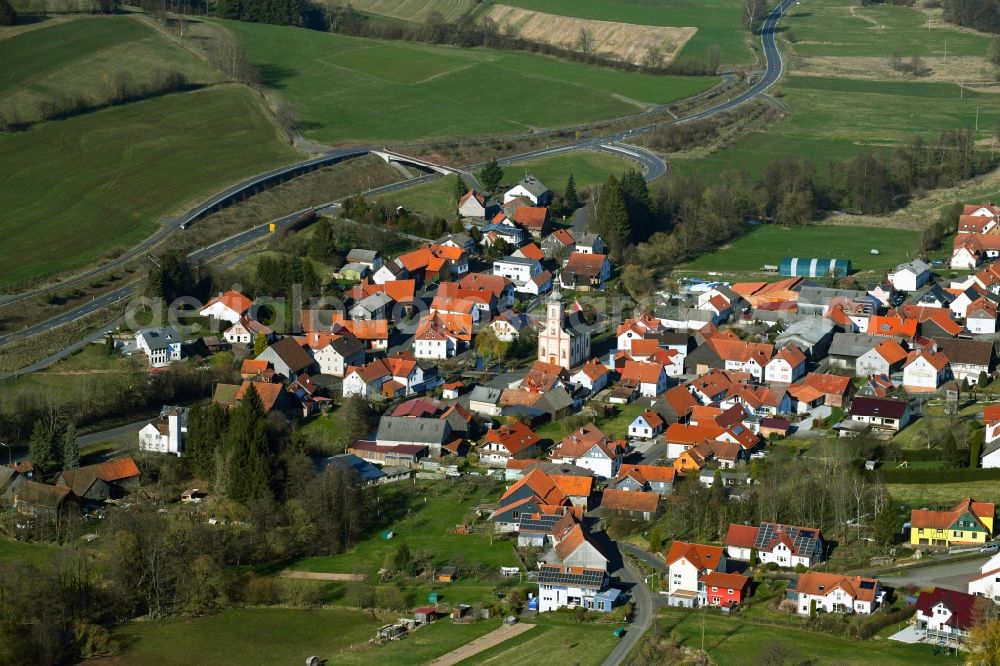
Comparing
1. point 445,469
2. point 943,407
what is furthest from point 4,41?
point 943,407

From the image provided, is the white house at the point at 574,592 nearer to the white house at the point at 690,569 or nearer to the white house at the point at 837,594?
the white house at the point at 690,569

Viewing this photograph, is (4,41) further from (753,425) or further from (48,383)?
(753,425)

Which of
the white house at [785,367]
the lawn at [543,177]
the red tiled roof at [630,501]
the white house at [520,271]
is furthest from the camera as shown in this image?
the lawn at [543,177]

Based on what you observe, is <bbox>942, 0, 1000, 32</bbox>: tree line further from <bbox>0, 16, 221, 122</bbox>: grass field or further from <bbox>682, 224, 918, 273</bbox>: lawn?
<bbox>0, 16, 221, 122</bbox>: grass field

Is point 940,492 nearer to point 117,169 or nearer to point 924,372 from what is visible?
point 924,372

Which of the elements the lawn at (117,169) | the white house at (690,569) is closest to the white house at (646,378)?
the white house at (690,569)
